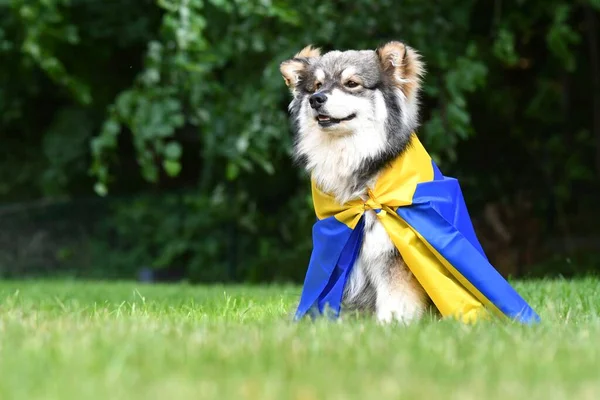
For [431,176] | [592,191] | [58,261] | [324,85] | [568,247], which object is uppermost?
[324,85]

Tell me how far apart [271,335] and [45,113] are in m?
10.1

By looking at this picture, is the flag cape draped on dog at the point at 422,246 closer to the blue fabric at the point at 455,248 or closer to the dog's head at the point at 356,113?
the blue fabric at the point at 455,248

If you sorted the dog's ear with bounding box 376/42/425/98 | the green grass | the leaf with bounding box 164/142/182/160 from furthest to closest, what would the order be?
1. the leaf with bounding box 164/142/182/160
2. the dog's ear with bounding box 376/42/425/98
3. the green grass

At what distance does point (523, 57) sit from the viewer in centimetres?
1114

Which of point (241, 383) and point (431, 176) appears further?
point (431, 176)

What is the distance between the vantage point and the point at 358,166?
441 cm

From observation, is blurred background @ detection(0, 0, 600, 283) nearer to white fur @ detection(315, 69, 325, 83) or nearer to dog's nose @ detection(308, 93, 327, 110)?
white fur @ detection(315, 69, 325, 83)

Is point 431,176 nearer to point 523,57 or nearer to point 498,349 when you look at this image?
point 498,349

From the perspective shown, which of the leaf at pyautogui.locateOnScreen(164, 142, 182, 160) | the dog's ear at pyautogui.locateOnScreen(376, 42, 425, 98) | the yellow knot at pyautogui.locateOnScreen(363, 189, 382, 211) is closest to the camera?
the yellow knot at pyautogui.locateOnScreen(363, 189, 382, 211)

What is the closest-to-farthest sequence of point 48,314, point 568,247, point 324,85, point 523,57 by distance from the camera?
point 48,314, point 324,85, point 568,247, point 523,57

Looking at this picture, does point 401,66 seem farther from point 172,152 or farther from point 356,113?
point 172,152

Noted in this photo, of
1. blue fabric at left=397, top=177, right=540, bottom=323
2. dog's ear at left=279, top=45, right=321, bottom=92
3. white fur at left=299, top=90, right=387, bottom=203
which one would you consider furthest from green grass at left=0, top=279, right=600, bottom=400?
dog's ear at left=279, top=45, right=321, bottom=92

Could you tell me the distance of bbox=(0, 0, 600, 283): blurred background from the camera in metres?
8.37

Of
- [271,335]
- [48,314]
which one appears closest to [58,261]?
[48,314]
